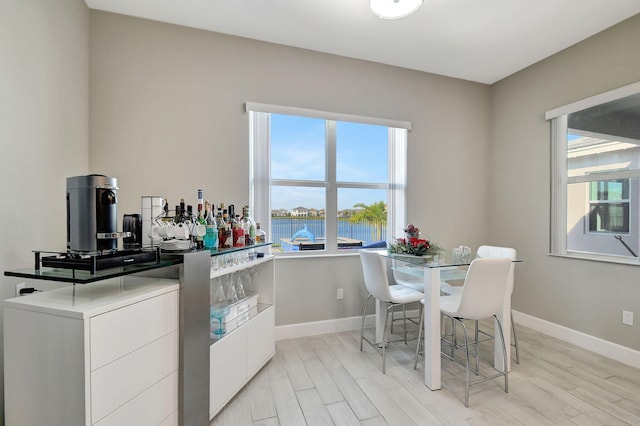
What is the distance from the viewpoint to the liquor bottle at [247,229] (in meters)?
2.31

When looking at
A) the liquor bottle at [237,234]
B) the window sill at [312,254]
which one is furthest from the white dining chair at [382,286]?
the liquor bottle at [237,234]

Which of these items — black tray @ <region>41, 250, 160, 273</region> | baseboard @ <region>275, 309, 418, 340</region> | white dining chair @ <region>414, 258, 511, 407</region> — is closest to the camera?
black tray @ <region>41, 250, 160, 273</region>

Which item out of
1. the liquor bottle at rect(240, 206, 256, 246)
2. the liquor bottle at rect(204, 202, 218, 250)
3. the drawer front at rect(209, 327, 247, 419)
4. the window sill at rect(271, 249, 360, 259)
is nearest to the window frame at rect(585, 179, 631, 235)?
the window sill at rect(271, 249, 360, 259)

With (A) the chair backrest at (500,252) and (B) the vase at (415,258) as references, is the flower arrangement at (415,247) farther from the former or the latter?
(A) the chair backrest at (500,252)

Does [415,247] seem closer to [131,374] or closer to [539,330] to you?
[539,330]

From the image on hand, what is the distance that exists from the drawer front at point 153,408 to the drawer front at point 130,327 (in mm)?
234

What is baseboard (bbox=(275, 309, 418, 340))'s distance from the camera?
3.06m

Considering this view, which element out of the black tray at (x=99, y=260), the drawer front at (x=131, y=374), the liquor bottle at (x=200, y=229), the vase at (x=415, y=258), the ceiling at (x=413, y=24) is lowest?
the drawer front at (x=131, y=374)

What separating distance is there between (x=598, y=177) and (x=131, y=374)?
4015 millimetres

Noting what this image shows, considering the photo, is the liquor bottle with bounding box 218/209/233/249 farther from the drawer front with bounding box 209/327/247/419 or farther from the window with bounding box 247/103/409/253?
the window with bounding box 247/103/409/253

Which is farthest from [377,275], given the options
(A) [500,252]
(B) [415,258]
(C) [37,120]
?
(C) [37,120]

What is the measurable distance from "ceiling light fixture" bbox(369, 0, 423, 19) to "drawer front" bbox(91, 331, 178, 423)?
2.46 meters

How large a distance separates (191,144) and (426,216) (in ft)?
8.98

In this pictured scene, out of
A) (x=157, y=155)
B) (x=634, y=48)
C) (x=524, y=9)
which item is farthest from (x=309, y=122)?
(x=634, y=48)
